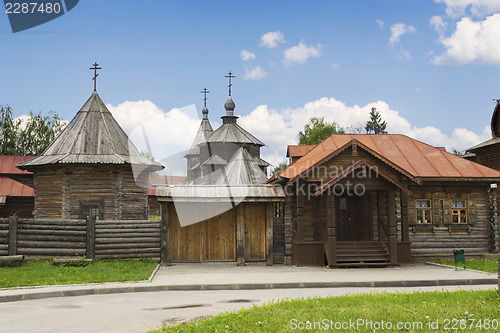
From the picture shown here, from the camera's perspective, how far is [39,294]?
1160 cm

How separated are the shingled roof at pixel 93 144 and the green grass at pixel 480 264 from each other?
13.7 m

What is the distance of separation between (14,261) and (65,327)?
947 cm

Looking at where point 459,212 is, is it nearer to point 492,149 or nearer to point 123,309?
point 123,309

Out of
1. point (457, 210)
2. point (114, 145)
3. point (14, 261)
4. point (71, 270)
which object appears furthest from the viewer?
point (114, 145)

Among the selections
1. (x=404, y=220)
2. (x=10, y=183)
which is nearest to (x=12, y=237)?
(x=404, y=220)

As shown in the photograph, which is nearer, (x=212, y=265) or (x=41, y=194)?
(x=212, y=265)

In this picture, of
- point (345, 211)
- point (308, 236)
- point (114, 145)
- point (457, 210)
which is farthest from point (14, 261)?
point (457, 210)

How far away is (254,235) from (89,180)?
27.0 feet

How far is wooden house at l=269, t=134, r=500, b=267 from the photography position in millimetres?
17562

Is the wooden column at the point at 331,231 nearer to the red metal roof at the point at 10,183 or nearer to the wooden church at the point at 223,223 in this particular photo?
the wooden church at the point at 223,223

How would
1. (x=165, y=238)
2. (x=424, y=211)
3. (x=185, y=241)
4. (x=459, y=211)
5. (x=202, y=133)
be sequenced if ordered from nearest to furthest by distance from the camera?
1. (x=165, y=238)
2. (x=185, y=241)
3. (x=424, y=211)
4. (x=459, y=211)
5. (x=202, y=133)

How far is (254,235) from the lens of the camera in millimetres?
18469

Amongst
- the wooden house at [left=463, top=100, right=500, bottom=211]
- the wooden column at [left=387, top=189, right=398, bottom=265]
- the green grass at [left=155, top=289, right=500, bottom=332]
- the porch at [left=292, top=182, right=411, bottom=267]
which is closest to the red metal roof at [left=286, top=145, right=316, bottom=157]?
the porch at [left=292, top=182, right=411, bottom=267]

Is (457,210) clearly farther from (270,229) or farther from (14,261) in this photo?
(14,261)
